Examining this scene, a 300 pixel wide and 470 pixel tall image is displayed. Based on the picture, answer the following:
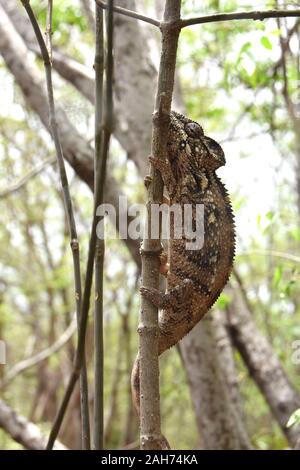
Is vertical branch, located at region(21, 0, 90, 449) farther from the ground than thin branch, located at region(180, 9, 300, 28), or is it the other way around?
thin branch, located at region(180, 9, 300, 28)

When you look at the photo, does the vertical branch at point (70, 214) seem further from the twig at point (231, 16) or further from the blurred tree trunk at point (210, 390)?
the blurred tree trunk at point (210, 390)

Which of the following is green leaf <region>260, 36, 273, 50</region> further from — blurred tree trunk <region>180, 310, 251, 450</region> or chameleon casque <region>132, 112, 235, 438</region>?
blurred tree trunk <region>180, 310, 251, 450</region>

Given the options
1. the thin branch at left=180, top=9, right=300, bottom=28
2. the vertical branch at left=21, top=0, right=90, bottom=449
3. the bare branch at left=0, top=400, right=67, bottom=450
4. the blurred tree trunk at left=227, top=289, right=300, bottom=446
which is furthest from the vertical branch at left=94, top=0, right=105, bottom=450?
the blurred tree trunk at left=227, top=289, right=300, bottom=446

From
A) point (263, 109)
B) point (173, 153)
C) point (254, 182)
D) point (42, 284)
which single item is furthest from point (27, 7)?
point (42, 284)

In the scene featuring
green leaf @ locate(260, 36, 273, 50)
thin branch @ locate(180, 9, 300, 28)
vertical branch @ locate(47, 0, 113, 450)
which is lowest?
vertical branch @ locate(47, 0, 113, 450)

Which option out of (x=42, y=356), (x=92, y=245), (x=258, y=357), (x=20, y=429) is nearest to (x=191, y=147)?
(x=92, y=245)

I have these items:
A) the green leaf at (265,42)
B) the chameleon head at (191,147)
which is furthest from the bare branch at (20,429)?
the green leaf at (265,42)
